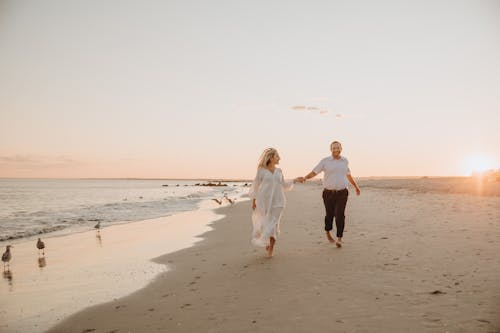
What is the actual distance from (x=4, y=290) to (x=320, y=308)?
6.48 metres

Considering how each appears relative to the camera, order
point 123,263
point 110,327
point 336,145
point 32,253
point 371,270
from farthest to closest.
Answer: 1. point 32,253
2. point 336,145
3. point 123,263
4. point 371,270
5. point 110,327

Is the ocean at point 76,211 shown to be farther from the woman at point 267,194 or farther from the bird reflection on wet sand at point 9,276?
the woman at point 267,194

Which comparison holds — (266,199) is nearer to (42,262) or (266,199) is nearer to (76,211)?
(42,262)

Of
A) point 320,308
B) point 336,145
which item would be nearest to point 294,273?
point 320,308

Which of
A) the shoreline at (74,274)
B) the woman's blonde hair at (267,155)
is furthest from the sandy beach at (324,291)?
the woman's blonde hair at (267,155)

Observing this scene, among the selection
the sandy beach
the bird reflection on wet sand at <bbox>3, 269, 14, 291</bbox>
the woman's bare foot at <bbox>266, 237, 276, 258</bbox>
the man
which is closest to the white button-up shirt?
the man

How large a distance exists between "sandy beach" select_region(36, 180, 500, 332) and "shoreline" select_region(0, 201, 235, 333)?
1.50ft

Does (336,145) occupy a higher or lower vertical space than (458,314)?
higher

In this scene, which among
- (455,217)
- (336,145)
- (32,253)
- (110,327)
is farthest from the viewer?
(455,217)

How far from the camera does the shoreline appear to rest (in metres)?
5.44

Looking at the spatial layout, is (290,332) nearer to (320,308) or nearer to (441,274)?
(320,308)

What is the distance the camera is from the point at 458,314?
4.27 metres

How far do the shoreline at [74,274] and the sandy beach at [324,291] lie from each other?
0.46 m

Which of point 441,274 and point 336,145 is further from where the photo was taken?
point 336,145
